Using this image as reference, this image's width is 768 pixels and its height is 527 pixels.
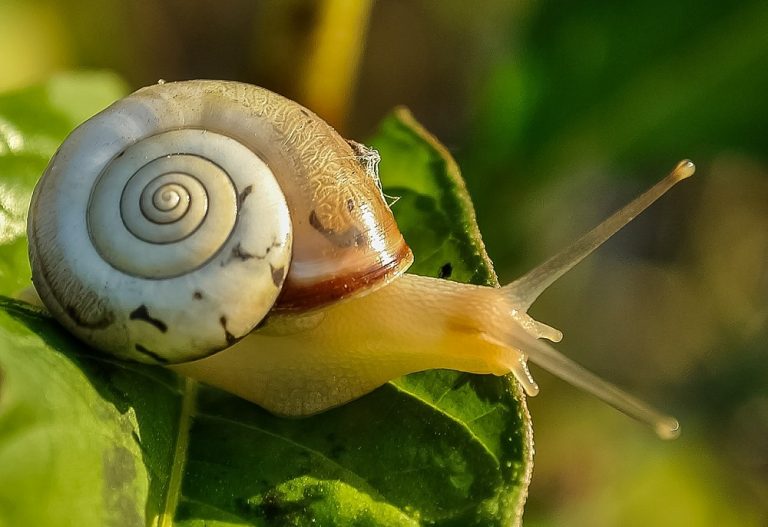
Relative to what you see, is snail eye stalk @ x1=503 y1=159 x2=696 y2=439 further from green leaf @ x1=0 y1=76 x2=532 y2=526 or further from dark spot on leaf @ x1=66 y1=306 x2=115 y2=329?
dark spot on leaf @ x1=66 y1=306 x2=115 y2=329

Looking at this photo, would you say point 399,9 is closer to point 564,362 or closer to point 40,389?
point 564,362

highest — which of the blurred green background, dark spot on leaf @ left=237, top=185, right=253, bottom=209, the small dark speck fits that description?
dark spot on leaf @ left=237, top=185, right=253, bottom=209

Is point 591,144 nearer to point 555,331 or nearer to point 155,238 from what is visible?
point 555,331

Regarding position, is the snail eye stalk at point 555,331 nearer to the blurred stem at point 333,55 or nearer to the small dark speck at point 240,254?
the small dark speck at point 240,254

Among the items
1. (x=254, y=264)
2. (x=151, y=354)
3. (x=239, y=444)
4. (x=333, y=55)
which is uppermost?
(x=333, y=55)

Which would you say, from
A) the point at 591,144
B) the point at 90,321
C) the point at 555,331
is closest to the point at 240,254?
the point at 90,321

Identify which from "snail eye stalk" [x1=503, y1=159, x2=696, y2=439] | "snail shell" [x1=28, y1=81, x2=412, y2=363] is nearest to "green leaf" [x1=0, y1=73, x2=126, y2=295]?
"snail shell" [x1=28, y1=81, x2=412, y2=363]

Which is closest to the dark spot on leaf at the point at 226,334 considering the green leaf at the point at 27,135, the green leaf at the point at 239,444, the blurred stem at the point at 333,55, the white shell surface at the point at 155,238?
the white shell surface at the point at 155,238
